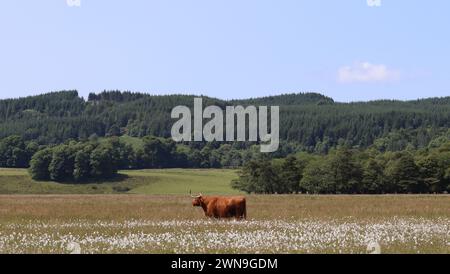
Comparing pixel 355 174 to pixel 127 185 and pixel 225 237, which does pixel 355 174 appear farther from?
pixel 225 237

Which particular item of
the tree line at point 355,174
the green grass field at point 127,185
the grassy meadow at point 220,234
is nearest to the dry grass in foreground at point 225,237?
the grassy meadow at point 220,234

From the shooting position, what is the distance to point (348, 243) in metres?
21.4

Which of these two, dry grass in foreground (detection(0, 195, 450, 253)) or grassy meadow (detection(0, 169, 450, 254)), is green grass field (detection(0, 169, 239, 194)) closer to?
grassy meadow (detection(0, 169, 450, 254))

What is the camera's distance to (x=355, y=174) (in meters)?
113

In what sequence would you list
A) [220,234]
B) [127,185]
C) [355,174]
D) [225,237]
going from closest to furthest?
[225,237]
[220,234]
[355,174]
[127,185]

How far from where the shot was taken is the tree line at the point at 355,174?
110m

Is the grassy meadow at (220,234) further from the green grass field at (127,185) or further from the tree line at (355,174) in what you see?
the green grass field at (127,185)

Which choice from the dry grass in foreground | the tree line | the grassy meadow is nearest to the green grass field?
the tree line

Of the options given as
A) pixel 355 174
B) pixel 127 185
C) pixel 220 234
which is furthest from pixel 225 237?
pixel 127 185
